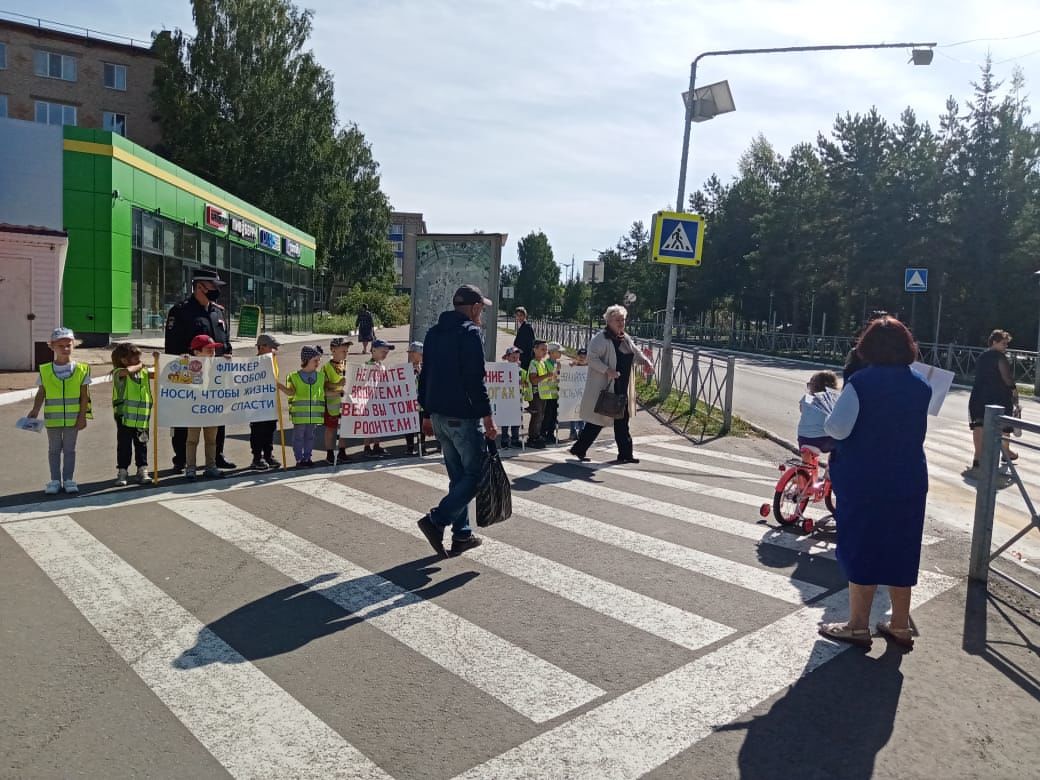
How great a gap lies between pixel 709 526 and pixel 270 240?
36.1m

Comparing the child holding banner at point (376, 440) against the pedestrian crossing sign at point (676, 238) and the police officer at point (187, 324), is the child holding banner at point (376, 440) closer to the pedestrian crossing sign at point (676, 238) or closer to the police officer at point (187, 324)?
the police officer at point (187, 324)

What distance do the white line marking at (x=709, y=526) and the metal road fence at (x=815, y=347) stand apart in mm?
8385

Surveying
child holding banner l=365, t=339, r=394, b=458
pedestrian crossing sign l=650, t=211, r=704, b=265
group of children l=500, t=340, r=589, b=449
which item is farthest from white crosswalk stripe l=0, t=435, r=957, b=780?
pedestrian crossing sign l=650, t=211, r=704, b=265

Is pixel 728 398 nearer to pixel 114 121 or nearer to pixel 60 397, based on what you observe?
pixel 60 397

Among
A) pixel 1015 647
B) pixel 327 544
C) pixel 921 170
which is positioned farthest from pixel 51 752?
pixel 921 170

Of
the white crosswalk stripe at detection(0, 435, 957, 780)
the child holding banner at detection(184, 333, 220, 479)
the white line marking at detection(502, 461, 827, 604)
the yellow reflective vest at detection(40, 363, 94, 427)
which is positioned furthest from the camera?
the child holding banner at detection(184, 333, 220, 479)

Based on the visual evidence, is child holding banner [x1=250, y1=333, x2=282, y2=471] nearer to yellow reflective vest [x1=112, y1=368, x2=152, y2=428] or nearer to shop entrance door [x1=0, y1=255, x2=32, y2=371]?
yellow reflective vest [x1=112, y1=368, x2=152, y2=428]

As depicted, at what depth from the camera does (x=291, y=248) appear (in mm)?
44094

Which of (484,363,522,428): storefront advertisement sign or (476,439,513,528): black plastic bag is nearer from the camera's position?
(476,439,513,528): black plastic bag

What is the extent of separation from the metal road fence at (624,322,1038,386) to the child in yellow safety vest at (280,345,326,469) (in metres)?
10.6

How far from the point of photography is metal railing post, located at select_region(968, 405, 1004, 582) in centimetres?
565

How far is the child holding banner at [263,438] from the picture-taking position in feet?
30.2

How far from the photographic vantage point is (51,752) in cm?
334

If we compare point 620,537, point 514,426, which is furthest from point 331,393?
point 620,537
